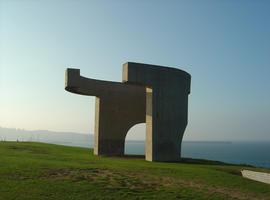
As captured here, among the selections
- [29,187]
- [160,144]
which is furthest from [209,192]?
[160,144]

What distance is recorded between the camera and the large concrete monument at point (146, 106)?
2323 cm

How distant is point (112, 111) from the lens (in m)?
28.8

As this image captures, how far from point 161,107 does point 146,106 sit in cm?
141

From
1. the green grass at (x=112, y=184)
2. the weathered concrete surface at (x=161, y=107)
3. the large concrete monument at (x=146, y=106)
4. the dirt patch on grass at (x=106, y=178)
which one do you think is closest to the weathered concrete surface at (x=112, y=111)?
the large concrete monument at (x=146, y=106)

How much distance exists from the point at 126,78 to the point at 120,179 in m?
9.64

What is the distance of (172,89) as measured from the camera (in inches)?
962

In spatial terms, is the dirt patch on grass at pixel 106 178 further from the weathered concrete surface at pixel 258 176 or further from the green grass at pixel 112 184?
the weathered concrete surface at pixel 258 176

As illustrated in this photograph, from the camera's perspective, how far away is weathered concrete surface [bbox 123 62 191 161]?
2299 centimetres

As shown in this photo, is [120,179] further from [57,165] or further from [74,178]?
[57,165]

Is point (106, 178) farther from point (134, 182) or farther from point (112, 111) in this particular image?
point (112, 111)

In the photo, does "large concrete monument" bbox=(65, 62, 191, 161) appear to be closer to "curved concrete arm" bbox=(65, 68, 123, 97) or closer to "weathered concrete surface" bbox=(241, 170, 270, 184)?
"curved concrete arm" bbox=(65, 68, 123, 97)

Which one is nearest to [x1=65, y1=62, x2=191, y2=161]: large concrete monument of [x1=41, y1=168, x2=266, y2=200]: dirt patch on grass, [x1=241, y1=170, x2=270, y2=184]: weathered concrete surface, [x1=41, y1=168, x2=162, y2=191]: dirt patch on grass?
[x1=241, y1=170, x2=270, y2=184]: weathered concrete surface

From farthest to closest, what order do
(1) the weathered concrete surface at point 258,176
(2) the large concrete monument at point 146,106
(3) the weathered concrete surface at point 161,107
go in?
(2) the large concrete monument at point 146,106 → (3) the weathered concrete surface at point 161,107 → (1) the weathered concrete surface at point 258,176

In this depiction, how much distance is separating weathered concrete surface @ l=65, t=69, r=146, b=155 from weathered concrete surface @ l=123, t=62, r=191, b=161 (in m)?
5.43
